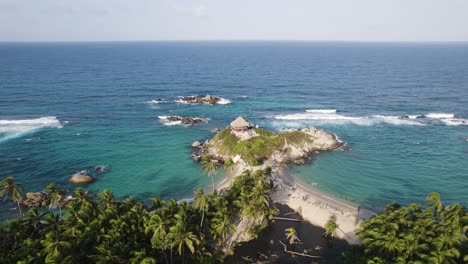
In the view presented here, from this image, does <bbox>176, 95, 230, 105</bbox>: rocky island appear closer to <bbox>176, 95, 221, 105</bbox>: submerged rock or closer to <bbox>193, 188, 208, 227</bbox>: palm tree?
<bbox>176, 95, 221, 105</bbox>: submerged rock

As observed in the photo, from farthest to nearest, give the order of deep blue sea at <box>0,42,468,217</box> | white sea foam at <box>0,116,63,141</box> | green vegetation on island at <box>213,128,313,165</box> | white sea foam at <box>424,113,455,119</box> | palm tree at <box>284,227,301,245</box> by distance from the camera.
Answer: white sea foam at <box>424,113,455,119</box> → white sea foam at <box>0,116,63,141</box> → green vegetation on island at <box>213,128,313,165</box> → deep blue sea at <box>0,42,468,217</box> → palm tree at <box>284,227,301,245</box>

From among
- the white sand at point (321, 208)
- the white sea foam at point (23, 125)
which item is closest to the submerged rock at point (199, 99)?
the white sea foam at point (23, 125)

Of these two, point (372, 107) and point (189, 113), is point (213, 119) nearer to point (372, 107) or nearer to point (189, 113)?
point (189, 113)

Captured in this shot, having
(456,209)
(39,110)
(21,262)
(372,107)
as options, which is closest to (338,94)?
(372,107)

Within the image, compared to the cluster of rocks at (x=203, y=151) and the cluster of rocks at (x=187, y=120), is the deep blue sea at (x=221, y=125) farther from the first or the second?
the cluster of rocks at (x=187, y=120)

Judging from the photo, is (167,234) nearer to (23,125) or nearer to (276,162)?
(276,162)

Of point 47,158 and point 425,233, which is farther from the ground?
point 425,233

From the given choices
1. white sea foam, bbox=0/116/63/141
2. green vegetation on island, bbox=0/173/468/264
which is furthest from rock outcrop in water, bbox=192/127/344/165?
white sea foam, bbox=0/116/63/141
